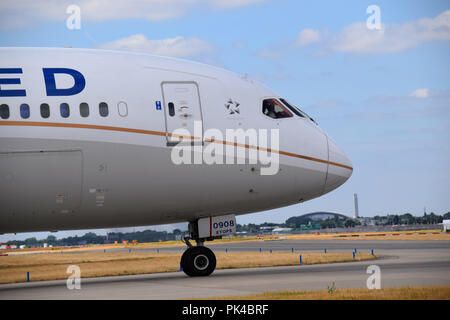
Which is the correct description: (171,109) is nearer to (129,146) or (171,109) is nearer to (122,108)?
(122,108)

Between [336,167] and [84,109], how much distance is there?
29.2 ft

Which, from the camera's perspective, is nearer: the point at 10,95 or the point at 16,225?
the point at 10,95

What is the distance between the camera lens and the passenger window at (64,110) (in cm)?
2019

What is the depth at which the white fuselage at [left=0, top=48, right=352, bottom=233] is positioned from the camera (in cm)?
2005

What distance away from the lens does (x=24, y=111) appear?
65.2ft

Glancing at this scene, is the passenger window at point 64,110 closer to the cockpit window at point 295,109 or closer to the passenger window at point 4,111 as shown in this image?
the passenger window at point 4,111

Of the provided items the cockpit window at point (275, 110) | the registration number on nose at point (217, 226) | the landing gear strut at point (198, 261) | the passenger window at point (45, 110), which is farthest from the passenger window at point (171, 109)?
the landing gear strut at point (198, 261)

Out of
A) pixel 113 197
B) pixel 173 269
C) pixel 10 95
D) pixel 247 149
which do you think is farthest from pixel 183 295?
pixel 173 269

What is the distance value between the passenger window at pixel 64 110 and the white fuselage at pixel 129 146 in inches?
1.2

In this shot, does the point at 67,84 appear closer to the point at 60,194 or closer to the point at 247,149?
the point at 60,194

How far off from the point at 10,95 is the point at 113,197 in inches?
170

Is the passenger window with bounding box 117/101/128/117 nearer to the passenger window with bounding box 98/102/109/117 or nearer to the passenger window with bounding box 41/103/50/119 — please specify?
the passenger window with bounding box 98/102/109/117

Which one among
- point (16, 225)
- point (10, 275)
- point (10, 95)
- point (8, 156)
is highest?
point (10, 95)

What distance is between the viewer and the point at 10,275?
31750mm
